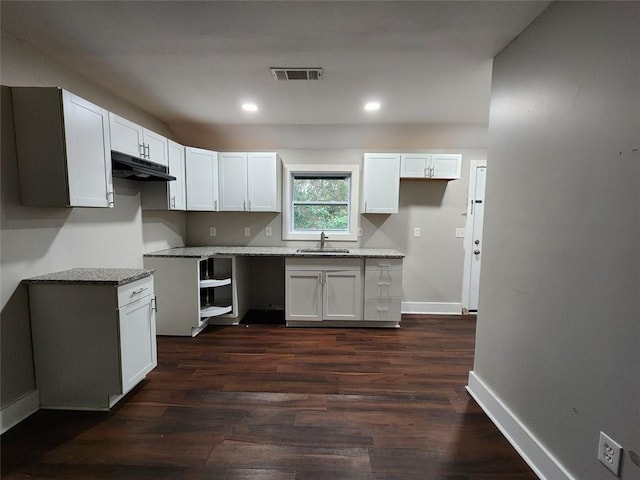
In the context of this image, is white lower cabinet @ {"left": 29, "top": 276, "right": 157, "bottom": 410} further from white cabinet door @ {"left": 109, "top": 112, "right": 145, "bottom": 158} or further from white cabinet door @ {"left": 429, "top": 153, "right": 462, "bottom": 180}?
white cabinet door @ {"left": 429, "top": 153, "right": 462, "bottom": 180}

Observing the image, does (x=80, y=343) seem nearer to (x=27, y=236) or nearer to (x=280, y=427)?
(x=27, y=236)

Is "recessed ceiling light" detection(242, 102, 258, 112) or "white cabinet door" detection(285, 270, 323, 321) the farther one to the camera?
"white cabinet door" detection(285, 270, 323, 321)

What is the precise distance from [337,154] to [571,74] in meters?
2.56

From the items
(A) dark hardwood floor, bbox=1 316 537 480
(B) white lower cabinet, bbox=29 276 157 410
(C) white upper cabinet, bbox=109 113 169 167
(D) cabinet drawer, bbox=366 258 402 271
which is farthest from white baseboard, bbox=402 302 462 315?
(C) white upper cabinet, bbox=109 113 169 167

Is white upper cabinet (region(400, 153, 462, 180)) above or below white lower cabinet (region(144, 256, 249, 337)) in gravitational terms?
above

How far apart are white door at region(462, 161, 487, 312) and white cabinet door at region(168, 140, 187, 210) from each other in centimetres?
358

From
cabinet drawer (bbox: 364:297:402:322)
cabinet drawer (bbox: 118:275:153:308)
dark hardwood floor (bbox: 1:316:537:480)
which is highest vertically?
cabinet drawer (bbox: 118:275:153:308)

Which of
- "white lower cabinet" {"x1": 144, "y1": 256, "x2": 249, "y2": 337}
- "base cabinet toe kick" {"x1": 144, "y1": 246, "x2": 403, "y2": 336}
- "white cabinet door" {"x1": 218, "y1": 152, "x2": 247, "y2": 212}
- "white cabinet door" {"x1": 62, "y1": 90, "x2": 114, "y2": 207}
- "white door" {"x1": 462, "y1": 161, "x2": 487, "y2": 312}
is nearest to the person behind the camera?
"white cabinet door" {"x1": 62, "y1": 90, "x2": 114, "y2": 207}

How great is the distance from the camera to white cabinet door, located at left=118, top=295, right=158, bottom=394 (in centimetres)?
185

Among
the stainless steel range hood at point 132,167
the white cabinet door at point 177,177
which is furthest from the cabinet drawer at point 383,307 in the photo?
the stainless steel range hood at point 132,167

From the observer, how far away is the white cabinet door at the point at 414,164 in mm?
3357

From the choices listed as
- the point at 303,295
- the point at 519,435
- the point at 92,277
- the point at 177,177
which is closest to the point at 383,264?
the point at 303,295

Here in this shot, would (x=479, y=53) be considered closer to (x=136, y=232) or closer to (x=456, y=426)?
(x=456, y=426)

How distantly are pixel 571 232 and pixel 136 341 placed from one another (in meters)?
2.70
